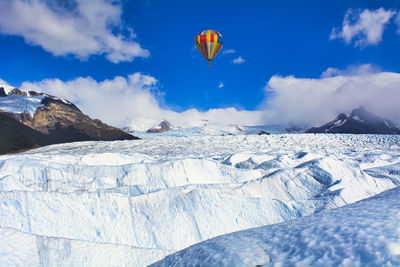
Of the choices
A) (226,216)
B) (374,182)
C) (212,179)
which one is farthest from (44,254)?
A: (374,182)

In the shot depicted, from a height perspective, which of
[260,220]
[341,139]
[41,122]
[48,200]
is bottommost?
[260,220]

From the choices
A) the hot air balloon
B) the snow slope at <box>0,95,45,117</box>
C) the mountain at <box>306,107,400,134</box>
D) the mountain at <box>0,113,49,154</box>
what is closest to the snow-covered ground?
the hot air balloon

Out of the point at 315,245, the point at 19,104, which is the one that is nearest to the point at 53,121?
the point at 19,104

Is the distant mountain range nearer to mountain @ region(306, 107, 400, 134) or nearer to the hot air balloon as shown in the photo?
the hot air balloon

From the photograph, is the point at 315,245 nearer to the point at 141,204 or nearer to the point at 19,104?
the point at 141,204

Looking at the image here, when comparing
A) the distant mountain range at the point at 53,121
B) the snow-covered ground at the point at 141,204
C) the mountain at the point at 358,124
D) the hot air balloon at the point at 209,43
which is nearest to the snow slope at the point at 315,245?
the snow-covered ground at the point at 141,204

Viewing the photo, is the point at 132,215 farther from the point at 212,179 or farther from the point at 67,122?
the point at 67,122
